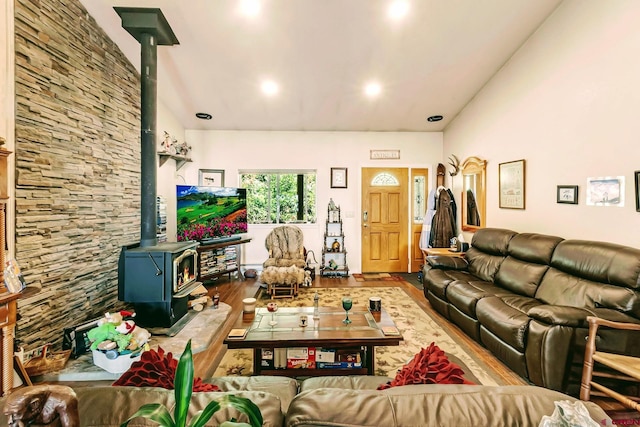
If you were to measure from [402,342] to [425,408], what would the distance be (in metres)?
2.26

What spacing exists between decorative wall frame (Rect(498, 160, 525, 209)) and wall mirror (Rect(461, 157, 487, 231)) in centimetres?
37

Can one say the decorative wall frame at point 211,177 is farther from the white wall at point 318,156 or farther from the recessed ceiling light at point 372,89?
the recessed ceiling light at point 372,89

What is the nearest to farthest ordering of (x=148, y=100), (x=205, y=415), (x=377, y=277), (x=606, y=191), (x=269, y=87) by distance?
(x=205, y=415) < (x=606, y=191) < (x=148, y=100) < (x=269, y=87) < (x=377, y=277)

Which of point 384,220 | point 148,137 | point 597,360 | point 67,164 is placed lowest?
point 597,360

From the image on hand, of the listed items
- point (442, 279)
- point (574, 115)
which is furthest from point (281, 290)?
point (574, 115)

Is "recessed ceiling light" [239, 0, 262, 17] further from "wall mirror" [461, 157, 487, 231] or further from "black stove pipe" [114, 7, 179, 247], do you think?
"wall mirror" [461, 157, 487, 231]

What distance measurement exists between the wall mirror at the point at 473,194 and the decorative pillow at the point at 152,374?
4.38 meters

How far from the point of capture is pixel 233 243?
4816 millimetres

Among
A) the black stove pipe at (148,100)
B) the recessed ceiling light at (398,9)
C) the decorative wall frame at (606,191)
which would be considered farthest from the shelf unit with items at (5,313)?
the decorative wall frame at (606,191)

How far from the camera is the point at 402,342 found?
2.84 metres

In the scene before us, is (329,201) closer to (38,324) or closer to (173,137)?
(173,137)

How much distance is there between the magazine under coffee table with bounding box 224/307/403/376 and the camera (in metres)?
2.13

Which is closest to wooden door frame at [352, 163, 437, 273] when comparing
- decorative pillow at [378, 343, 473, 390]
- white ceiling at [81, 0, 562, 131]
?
white ceiling at [81, 0, 562, 131]

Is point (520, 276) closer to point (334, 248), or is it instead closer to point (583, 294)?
point (583, 294)
